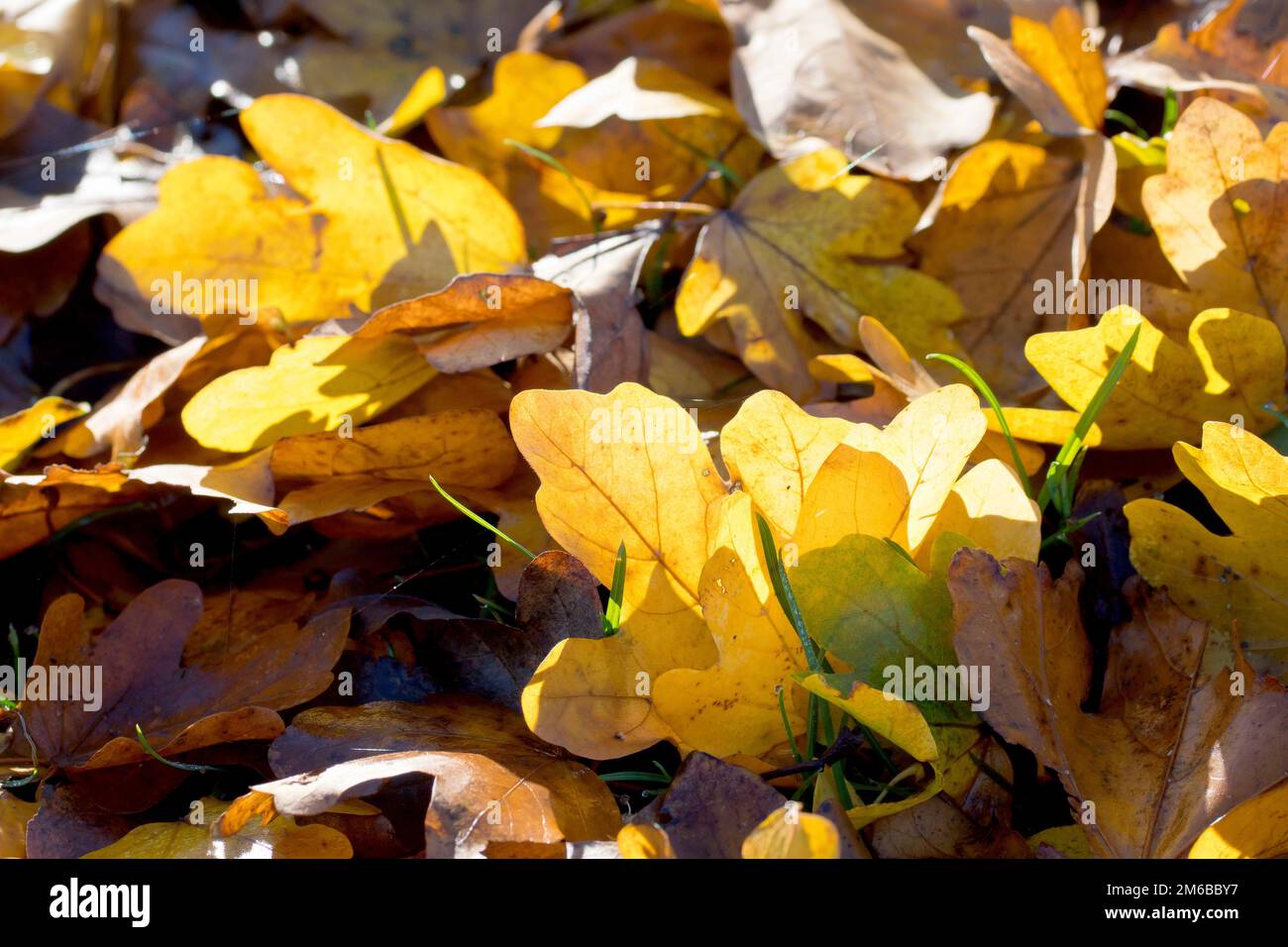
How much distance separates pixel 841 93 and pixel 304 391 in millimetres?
743

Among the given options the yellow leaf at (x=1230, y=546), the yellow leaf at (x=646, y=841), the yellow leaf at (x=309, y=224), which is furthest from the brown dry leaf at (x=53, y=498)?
the yellow leaf at (x=1230, y=546)

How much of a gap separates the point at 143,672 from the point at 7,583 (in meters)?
0.35

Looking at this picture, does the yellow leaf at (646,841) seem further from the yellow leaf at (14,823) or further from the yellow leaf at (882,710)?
the yellow leaf at (14,823)

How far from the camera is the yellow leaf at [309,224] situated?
4.42 ft

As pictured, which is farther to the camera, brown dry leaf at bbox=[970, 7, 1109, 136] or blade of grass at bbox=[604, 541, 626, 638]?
brown dry leaf at bbox=[970, 7, 1109, 136]

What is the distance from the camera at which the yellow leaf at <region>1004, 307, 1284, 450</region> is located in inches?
39.6

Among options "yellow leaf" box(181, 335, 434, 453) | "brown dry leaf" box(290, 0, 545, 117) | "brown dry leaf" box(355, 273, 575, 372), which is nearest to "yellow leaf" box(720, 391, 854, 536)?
"brown dry leaf" box(355, 273, 575, 372)

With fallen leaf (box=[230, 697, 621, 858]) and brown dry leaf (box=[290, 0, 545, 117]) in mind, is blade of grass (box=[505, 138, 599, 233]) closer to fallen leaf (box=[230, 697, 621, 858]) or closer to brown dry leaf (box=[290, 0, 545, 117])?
brown dry leaf (box=[290, 0, 545, 117])

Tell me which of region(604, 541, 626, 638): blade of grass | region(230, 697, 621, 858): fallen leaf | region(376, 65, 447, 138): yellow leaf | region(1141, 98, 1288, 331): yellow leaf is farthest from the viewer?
region(376, 65, 447, 138): yellow leaf

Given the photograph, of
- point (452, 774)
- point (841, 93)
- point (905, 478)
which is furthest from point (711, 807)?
point (841, 93)

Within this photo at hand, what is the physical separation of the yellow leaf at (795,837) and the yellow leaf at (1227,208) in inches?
29.3

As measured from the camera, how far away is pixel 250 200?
1352 mm

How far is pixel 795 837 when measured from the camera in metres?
0.70

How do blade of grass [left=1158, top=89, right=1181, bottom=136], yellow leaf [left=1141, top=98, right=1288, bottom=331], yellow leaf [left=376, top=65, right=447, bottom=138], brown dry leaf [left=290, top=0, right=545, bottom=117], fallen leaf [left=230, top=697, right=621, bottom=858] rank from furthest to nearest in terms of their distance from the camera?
1. brown dry leaf [left=290, top=0, right=545, bottom=117]
2. yellow leaf [left=376, top=65, right=447, bottom=138]
3. blade of grass [left=1158, top=89, right=1181, bottom=136]
4. yellow leaf [left=1141, top=98, right=1288, bottom=331]
5. fallen leaf [left=230, top=697, right=621, bottom=858]
